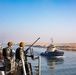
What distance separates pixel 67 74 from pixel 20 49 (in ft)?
78.9

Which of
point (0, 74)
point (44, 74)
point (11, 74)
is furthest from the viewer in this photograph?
point (44, 74)

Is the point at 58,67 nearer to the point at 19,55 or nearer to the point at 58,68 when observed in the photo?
the point at 58,68

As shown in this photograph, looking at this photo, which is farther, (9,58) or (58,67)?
(58,67)

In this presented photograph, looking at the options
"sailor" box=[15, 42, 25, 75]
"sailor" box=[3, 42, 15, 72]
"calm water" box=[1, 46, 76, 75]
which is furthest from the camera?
"calm water" box=[1, 46, 76, 75]

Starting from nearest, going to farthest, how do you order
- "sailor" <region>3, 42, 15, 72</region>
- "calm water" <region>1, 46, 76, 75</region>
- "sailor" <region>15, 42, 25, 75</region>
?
"sailor" <region>15, 42, 25, 75</region>
"sailor" <region>3, 42, 15, 72</region>
"calm water" <region>1, 46, 76, 75</region>

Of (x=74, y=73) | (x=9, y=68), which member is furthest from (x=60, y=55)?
(x=9, y=68)

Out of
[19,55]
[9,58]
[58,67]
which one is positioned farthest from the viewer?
[58,67]

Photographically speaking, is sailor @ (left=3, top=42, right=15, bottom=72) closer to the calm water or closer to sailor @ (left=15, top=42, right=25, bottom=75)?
sailor @ (left=15, top=42, right=25, bottom=75)

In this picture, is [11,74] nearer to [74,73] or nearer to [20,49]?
[20,49]

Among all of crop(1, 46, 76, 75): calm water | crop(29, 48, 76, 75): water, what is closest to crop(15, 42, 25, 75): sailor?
crop(1, 46, 76, 75): calm water

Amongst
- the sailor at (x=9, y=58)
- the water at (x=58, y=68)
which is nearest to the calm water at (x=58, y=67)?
the water at (x=58, y=68)

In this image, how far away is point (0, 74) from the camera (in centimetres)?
739

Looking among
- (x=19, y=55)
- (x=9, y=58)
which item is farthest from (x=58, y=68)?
(x=19, y=55)

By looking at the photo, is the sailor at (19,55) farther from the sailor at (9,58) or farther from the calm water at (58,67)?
the calm water at (58,67)
